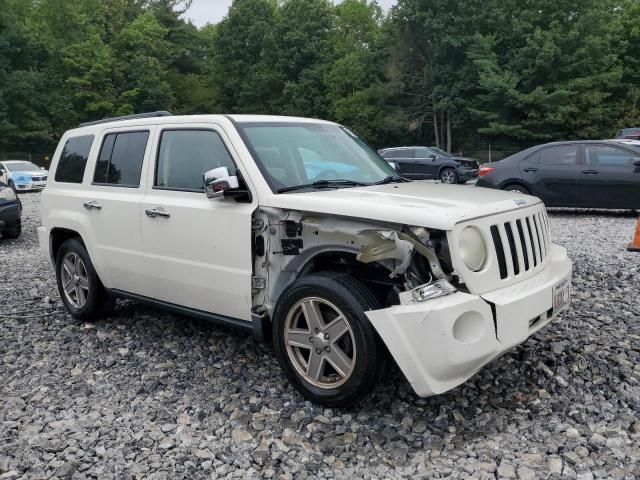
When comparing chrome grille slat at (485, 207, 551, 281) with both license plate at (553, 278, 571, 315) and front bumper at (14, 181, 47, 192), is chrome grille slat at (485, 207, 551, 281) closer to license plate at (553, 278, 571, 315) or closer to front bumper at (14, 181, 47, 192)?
license plate at (553, 278, 571, 315)

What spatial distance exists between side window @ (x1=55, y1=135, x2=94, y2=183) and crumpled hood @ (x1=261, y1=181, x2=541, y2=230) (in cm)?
240

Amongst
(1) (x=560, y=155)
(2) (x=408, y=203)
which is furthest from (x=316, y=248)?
(1) (x=560, y=155)

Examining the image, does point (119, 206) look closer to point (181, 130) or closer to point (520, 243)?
point (181, 130)

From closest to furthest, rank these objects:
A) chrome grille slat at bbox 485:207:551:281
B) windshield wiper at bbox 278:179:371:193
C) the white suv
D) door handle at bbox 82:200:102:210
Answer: the white suv, chrome grille slat at bbox 485:207:551:281, windshield wiper at bbox 278:179:371:193, door handle at bbox 82:200:102:210

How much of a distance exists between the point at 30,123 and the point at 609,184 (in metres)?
42.4

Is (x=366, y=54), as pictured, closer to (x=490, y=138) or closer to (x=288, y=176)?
(x=490, y=138)

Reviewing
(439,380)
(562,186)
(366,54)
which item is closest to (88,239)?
(439,380)

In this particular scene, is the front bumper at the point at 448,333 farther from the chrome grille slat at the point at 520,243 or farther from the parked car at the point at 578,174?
the parked car at the point at 578,174

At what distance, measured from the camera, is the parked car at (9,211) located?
10359 millimetres

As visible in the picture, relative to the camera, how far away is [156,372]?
422 centimetres

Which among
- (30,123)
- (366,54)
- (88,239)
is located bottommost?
(88,239)

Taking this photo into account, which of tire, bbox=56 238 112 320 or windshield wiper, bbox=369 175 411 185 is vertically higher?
windshield wiper, bbox=369 175 411 185

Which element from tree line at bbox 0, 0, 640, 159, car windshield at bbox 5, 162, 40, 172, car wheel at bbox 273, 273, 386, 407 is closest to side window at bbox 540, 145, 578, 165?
car wheel at bbox 273, 273, 386, 407

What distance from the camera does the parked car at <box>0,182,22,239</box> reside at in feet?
34.0
